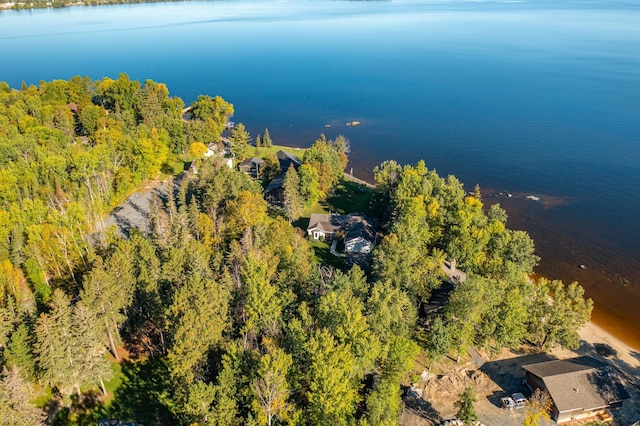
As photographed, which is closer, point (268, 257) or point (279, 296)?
point (279, 296)

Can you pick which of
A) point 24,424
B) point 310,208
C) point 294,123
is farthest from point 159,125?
point 24,424

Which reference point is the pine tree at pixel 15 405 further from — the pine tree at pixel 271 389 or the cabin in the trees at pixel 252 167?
the cabin in the trees at pixel 252 167

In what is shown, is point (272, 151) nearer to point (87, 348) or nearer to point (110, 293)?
point (110, 293)

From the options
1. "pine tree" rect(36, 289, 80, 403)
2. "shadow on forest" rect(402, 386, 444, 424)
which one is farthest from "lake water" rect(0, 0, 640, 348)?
"pine tree" rect(36, 289, 80, 403)

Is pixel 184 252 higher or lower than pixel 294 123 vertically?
higher

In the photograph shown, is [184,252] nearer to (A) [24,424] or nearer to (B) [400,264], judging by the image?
(A) [24,424]

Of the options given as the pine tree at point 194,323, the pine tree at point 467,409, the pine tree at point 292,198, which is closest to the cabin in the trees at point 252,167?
the pine tree at point 292,198

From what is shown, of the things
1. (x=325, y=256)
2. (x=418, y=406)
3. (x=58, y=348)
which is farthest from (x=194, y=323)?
(x=325, y=256)
